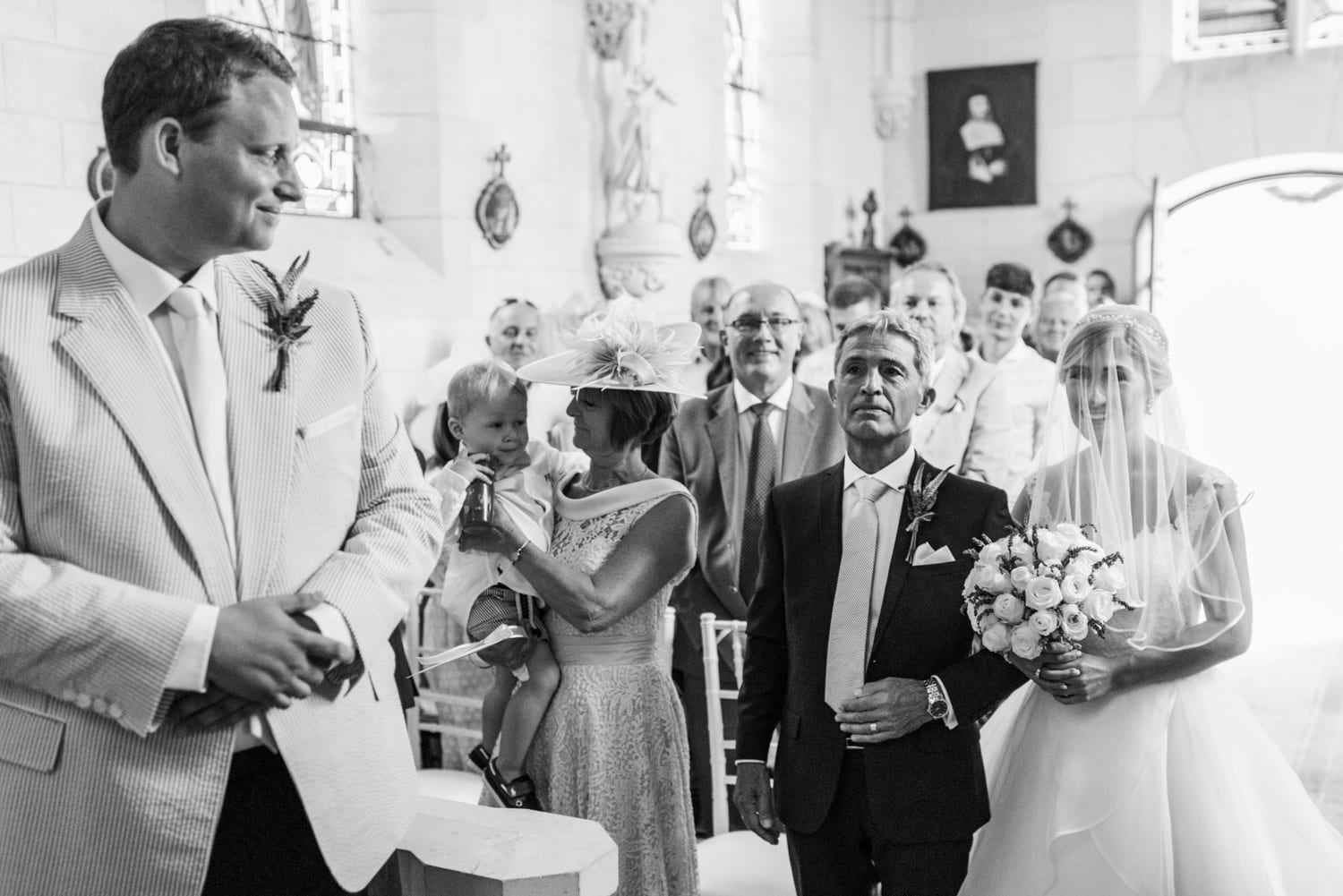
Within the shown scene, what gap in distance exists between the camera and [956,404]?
4.47 meters

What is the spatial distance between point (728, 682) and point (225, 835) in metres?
2.65

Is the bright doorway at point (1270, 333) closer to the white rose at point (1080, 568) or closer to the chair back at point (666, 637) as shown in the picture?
the chair back at point (666, 637)

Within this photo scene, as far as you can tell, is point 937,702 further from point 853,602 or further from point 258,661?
point 258,661

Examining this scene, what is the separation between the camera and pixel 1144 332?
2.76m

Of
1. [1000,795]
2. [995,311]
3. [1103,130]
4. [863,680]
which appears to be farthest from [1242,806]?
[1103,130]

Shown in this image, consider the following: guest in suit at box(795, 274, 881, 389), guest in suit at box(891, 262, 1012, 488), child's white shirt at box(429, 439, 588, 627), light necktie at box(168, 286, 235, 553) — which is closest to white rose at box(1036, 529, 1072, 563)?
child's white shirt at box(429, 439, 588, 627)

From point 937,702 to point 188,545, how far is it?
128 cm

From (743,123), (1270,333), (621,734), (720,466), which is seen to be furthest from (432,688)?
(1270,333)

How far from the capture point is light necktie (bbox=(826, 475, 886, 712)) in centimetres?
236

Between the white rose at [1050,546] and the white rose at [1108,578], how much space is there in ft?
0.23

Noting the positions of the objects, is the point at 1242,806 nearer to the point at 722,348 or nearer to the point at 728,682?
the point at 728,682

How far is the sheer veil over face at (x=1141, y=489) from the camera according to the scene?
2.63 metres

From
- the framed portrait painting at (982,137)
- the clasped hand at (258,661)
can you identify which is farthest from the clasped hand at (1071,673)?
the framed portrait painting at (982,137)

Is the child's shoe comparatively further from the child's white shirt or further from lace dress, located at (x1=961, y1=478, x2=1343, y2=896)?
lace dress, located at (x1=961, y1=478, x2=1343, y2=896)
